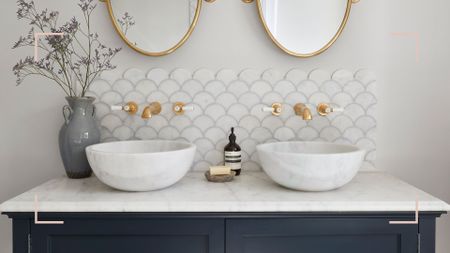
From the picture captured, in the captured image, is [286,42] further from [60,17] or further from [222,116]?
[60,17]

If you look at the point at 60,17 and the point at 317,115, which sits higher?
the point at 60,17

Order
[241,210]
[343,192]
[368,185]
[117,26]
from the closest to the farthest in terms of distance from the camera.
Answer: [241,210]
[343,192]
[368,185]
[117,26]

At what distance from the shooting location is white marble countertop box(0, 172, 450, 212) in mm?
1189

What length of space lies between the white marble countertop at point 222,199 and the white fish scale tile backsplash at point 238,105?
0.35 meters

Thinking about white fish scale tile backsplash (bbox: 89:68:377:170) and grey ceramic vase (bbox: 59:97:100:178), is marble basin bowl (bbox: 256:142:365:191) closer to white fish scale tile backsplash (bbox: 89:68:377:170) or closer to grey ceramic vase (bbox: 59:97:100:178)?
white fish scale tile backsplash (bbox: 89:68:377:170)

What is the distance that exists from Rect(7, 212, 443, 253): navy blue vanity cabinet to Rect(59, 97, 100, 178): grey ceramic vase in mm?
347

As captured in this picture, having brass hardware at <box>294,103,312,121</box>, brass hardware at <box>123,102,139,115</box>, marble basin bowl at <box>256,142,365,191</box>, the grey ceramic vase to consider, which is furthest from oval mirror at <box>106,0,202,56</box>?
marble basin bowl at <box>256,142,365,191</box>

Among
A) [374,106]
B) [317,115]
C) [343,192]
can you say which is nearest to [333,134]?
[317,115]

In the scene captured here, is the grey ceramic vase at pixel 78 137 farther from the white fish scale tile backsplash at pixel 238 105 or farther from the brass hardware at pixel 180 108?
the brass hardware at pixel 180 108

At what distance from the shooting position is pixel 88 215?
1199 millimetres

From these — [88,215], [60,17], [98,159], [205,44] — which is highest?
[60,17]

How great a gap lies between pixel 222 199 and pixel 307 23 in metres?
0.95

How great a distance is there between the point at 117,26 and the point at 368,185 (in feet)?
4.14
